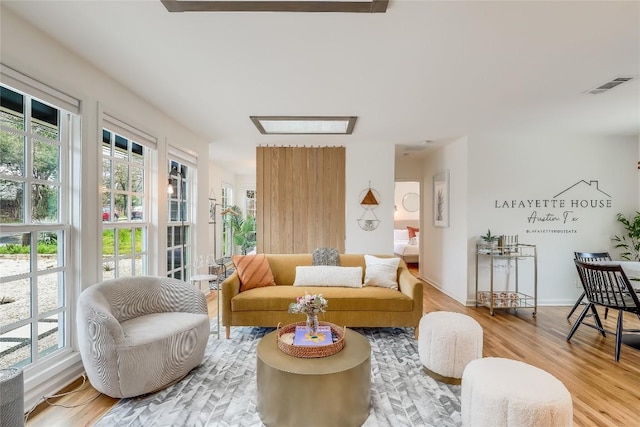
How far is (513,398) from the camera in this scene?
1499 mm

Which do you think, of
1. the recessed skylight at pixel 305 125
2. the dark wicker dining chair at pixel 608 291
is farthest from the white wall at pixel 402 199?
the dark wicker dining chair at pixel 608 291

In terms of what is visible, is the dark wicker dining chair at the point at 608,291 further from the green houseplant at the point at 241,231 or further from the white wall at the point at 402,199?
the green houseplant at the point at 241,231

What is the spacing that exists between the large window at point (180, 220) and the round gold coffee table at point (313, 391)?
260 cm

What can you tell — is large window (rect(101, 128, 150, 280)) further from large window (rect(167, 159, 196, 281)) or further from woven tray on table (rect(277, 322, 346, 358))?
woven tray on table (rect(277, 322, 346, 358))

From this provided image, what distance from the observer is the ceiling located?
1831 millimetres

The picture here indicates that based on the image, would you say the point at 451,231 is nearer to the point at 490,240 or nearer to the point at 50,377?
the point at 490,240

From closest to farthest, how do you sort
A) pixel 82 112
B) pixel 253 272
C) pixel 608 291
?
pixel 82 112 < pixel 608 291 < pixel 253 272

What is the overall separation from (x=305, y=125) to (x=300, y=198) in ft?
4.22

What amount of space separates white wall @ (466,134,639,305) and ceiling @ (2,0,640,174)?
77 centimetres

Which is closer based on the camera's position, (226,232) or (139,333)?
(139,333)

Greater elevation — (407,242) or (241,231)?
(241,231)

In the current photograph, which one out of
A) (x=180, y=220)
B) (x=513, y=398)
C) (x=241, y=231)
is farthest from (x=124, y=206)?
(x=241, y=231)

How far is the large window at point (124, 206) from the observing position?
280 cm

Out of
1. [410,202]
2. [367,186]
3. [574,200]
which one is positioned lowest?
[574,200]
